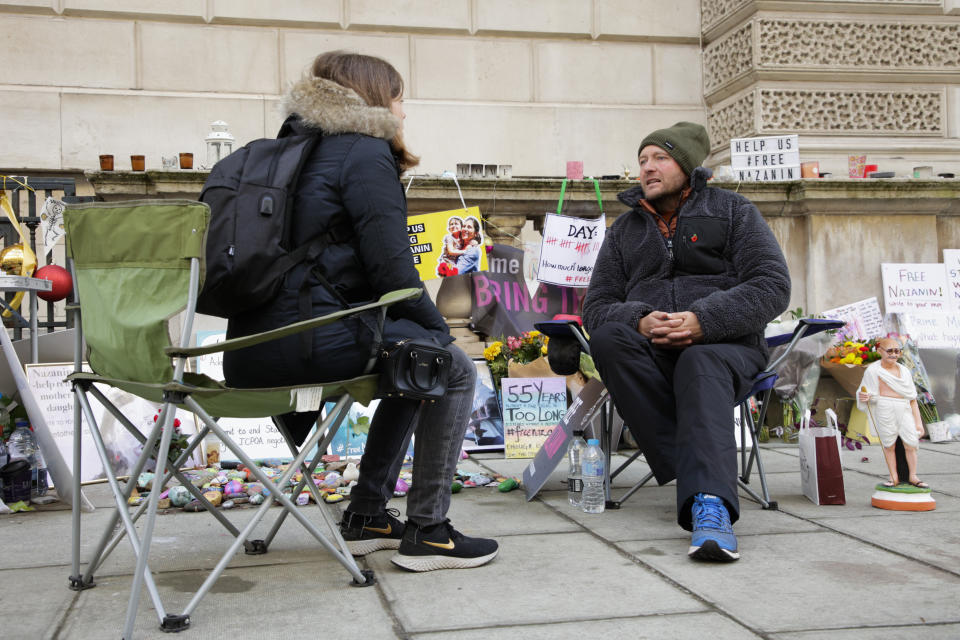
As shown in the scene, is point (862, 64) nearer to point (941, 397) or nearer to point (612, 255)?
point (941, 397)

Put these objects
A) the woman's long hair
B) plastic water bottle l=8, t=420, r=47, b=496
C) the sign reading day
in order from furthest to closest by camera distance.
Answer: the sign reading day
plastic water bottle l=8, t=420, r=47, b=496
the woman's long hair

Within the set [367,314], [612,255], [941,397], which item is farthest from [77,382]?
[941,397]

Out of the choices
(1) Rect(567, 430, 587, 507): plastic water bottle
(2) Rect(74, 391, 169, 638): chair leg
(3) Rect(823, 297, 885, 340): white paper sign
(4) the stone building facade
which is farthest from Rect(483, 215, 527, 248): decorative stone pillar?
(4) the stone building facade

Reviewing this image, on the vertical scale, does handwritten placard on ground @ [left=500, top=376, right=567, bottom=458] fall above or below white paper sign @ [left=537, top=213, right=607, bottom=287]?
below

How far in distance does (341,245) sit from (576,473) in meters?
1.54

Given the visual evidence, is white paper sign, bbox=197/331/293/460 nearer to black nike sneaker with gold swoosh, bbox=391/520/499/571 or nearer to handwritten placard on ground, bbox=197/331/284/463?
handwritten placard on ground, bbox=197/331/284/463

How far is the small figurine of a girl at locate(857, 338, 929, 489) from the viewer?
3652mm

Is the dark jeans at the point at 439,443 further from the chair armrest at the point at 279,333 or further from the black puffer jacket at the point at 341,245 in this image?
the chair armrest at the point at 279,333

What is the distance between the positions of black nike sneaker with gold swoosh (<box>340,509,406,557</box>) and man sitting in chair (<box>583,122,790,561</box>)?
3.17 feet

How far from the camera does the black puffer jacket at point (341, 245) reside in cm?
261

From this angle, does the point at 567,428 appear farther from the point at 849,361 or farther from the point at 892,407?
the point at 849,361

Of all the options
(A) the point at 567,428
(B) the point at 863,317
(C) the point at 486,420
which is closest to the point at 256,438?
(C) the point at 486,420

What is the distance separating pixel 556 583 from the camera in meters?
2.63

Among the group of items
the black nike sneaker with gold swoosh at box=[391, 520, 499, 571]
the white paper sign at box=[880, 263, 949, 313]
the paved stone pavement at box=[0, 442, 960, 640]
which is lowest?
the paved stone pavement at box=[0, 442, 960, 640]
